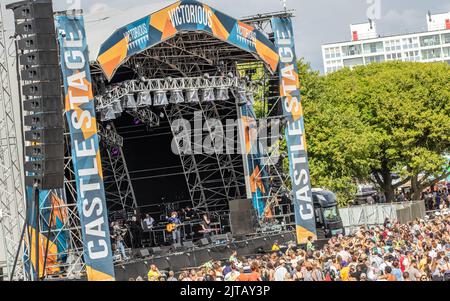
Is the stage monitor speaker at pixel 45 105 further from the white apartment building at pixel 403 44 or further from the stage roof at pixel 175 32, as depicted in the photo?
the white apartment building at pixel 403 44

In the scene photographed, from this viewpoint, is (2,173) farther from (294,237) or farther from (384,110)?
(384,110)

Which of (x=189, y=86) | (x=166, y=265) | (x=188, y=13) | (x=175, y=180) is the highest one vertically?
(x=188, y=13)

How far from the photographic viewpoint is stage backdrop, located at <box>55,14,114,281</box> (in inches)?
873

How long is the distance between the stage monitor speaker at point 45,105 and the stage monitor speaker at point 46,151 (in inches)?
28.5

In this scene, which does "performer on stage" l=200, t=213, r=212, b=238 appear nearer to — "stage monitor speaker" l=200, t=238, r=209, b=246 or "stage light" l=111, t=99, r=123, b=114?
"stage monitor speaker" l=200, t=238, r=209, b=246

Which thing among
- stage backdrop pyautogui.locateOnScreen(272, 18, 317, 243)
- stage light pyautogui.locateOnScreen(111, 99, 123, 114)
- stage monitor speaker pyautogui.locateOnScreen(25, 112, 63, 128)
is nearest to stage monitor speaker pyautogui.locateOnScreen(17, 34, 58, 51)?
stage monitor speaker pyautogui.locateOnScreen(25, 112, 63, 128)

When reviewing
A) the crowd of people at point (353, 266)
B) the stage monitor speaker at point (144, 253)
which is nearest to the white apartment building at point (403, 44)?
the stage monitor speaker at point (144, 253)

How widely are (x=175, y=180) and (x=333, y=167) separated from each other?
15.9 metres

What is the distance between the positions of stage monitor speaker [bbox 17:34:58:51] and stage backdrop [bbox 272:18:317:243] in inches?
585

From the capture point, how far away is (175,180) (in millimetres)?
33594

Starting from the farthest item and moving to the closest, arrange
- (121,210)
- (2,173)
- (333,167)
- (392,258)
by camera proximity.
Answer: (333,167) < (121,210) < (2,173) < (392,258)

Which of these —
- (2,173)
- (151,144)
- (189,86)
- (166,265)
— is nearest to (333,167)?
(151,144)

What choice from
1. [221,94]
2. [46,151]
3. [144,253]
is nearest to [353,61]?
[221,94]

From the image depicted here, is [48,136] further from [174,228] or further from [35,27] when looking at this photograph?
[174,228]
